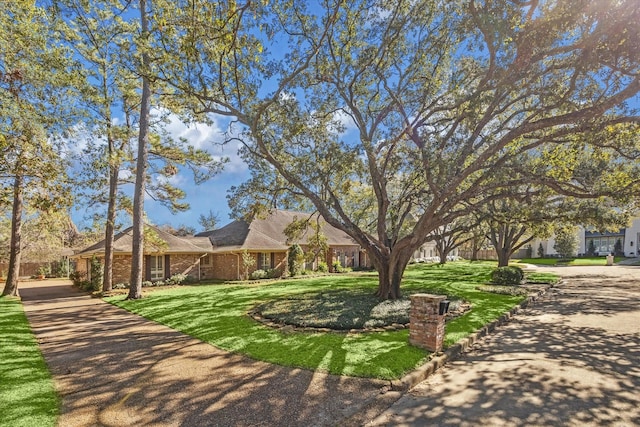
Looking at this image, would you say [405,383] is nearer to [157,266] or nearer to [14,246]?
[157,266]

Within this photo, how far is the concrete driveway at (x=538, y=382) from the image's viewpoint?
4.35 meters

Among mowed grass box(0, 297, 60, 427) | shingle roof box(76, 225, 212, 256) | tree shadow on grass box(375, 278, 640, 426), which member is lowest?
tree shadow on grass box(375, 278, 640, 426)

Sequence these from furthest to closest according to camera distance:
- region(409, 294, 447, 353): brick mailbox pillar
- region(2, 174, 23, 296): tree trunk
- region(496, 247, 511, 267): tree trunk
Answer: region(496, 247, 511, 267): tree trunk < region(2, 174, 23, 296): tree trunk < region(409, 294, 447, 353): brick mailbox pillar

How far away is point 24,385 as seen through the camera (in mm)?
5355

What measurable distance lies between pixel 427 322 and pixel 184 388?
4.40 m

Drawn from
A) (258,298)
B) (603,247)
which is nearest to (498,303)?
(258,298)

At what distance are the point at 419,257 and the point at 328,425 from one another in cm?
4808

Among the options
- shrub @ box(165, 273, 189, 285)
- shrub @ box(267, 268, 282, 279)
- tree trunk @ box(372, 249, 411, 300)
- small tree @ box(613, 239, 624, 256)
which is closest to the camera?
tree trunk @ box(372, 249, 411, 300)

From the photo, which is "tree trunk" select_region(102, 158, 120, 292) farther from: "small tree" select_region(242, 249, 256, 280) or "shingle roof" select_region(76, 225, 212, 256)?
"small tree" select_region(242, 249, 256, 280)

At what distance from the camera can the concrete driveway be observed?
14.3ft

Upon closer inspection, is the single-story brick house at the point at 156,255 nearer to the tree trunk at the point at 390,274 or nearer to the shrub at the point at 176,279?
the shrub at the point at 176,279

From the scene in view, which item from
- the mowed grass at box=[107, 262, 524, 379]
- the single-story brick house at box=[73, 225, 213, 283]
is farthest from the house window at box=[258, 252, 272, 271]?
the mowed grass at box=[107, 262, 524, 379]

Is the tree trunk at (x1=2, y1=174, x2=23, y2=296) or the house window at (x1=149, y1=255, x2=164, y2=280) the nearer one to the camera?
the tree trunk at (x1=2, y1=174, x2=23, y2=296)

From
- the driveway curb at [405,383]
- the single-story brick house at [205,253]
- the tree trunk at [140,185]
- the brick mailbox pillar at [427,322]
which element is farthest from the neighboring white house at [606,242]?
the tree trunk at [140,185]
